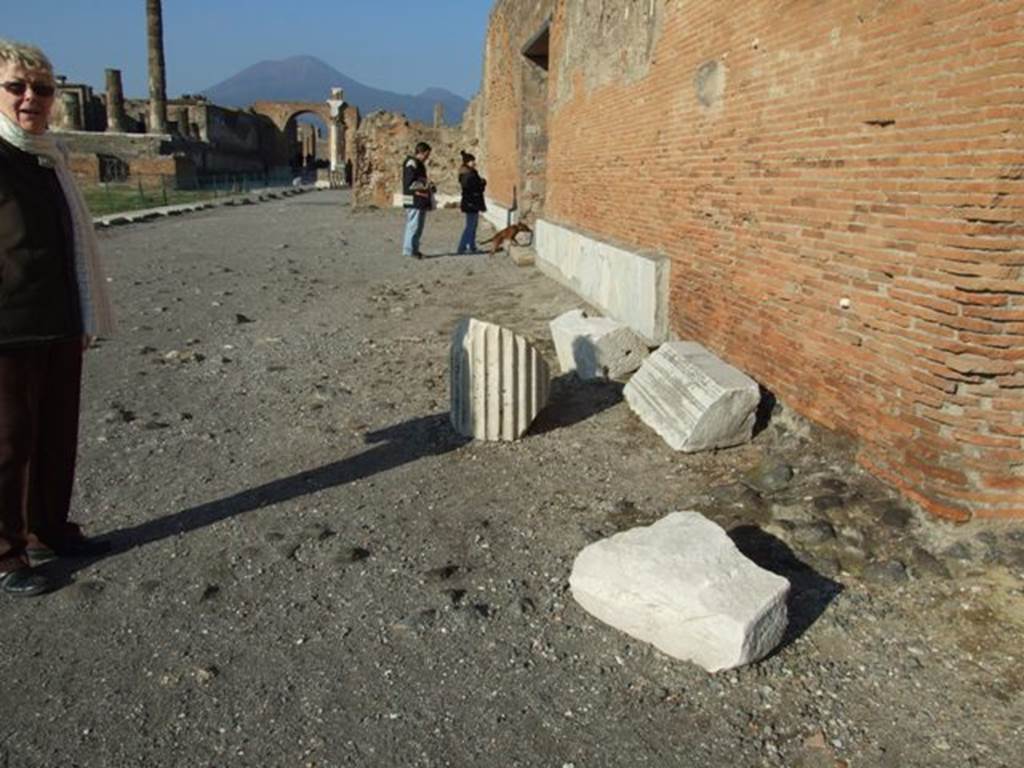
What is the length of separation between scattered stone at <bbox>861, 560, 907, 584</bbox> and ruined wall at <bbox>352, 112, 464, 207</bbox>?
22344 mm

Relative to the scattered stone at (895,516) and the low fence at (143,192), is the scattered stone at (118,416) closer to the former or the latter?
the scattered stone at (895,516)

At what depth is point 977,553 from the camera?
3.31 meters

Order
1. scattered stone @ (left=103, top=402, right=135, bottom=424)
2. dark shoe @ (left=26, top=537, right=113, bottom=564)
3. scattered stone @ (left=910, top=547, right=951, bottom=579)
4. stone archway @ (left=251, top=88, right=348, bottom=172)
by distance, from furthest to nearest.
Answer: stone archway @ (left=251, top=88, right=348, bottom=172) < scattered stone @ (left=103, top=402, right=135, bottom=424) < dark shoe @ (left=26, top=537, right=113, bottom=564) < scattered stone @ (left=910, top=547, right=951, bottom=579)

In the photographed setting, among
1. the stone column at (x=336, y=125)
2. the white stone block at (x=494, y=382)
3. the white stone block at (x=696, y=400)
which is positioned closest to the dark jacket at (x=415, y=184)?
the white stone block at (x=696, y=400)

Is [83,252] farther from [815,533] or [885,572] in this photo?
[885,572]

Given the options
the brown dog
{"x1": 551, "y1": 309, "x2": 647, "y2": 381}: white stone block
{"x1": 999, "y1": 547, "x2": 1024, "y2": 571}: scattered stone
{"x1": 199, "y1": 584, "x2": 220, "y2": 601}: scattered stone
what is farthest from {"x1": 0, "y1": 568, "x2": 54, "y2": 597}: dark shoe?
the brown dog

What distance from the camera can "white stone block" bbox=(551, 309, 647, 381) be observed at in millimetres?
6109

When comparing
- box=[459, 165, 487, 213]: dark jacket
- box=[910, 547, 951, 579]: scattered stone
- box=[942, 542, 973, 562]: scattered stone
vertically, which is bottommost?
box=[910, 547, 951, 579]: scattered stone

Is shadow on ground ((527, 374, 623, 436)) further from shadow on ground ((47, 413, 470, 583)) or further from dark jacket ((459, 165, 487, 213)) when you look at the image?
dark jacket ((459, 165, 487, 213))

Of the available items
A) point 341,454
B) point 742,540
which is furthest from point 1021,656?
point 341,454

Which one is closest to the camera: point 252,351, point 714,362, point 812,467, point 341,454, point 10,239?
point 10,239

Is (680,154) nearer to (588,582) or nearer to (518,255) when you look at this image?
(588,582)

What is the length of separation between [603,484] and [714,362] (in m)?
1.28

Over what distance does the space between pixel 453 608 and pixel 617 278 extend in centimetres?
515
